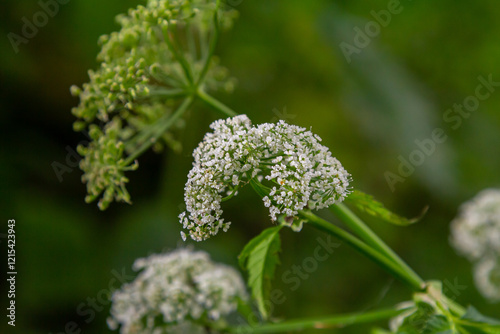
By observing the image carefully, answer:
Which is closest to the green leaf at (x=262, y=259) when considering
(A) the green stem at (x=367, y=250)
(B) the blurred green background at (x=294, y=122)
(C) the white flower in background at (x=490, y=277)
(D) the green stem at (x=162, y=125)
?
(A) the green stem at (x=367, y=250)

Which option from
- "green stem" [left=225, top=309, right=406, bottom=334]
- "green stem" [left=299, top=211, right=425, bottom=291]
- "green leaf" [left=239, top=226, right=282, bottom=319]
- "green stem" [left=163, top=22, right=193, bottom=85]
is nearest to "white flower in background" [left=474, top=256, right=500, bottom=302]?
"green stem" [left=225, top=309, right=406, bottom=334]

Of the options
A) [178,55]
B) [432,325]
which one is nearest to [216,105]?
[178,55]

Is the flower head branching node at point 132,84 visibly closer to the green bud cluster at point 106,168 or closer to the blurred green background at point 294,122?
the green bud cluster at point 106,168

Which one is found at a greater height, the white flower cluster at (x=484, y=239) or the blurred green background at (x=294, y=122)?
the white flower cluster at (x=484, y=239)

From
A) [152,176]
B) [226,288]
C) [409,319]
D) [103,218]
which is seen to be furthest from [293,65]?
[409,319]

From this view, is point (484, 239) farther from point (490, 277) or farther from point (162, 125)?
point (162, 125)

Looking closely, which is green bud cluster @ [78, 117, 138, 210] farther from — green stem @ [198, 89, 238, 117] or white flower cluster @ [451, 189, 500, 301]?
white flower cluster @ [451, 189, 500, 301]
